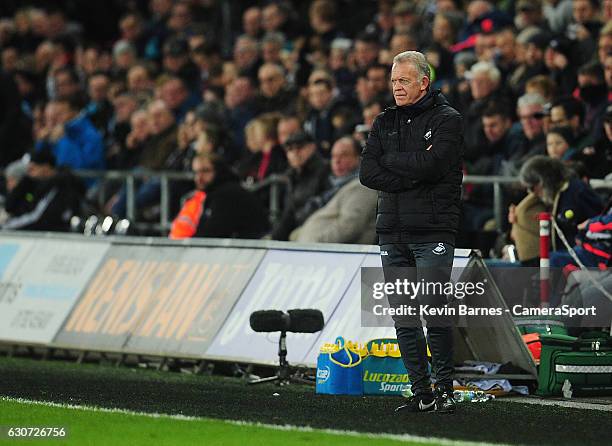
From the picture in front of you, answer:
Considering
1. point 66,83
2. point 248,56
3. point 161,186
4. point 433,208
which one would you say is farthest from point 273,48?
point 433,208

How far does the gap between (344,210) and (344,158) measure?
2.64 ft

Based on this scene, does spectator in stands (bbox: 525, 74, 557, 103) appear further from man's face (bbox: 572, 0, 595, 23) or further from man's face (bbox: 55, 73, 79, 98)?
man's face (bbox: 55, 73, 79, 98)

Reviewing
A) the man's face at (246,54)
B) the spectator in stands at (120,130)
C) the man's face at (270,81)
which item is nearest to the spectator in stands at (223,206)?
the man's face at (270,81)

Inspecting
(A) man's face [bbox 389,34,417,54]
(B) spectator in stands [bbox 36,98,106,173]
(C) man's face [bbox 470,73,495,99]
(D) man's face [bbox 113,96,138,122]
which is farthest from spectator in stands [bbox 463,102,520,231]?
(D) man's face [bbox 113,96,138,122]

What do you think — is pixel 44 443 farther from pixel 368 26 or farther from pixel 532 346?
pixel 368 26

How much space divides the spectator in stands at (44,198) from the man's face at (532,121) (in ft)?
19.0

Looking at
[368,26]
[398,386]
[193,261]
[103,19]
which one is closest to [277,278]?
[193,261]

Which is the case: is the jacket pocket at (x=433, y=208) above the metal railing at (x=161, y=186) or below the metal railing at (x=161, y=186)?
above

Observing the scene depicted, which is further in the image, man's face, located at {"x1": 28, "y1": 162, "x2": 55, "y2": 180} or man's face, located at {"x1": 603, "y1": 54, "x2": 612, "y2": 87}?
man's face, located at {"x1": 28, "y1": 162, "x2": 55, "y2": 180}

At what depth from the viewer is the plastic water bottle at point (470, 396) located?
11156mm

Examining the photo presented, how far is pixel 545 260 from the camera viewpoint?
1257 centimetres

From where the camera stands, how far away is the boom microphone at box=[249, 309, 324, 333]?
12.2 metres

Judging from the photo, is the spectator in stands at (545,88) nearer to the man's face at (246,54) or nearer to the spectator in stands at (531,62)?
the spectator in stands at (531,62)

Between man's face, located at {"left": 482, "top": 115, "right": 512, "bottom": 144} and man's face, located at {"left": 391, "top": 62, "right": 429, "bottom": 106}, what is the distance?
5.38m
